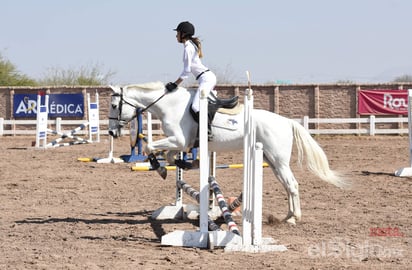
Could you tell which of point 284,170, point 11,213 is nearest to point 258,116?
point 284,170

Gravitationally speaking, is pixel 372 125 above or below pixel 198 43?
below

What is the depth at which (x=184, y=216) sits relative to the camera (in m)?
9.70

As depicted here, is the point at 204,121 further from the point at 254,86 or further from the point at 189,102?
the point at 254,86

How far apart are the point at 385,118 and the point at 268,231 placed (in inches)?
841

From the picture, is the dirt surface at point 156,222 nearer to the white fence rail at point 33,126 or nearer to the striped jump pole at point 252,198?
the striped jump pole at point 252,198

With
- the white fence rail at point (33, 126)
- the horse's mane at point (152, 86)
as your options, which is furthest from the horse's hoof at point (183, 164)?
the white fence rail at point (33, 126)

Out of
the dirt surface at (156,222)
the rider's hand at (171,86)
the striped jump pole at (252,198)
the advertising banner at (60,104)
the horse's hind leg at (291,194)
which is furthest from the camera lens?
the advertising banner at (60,104)

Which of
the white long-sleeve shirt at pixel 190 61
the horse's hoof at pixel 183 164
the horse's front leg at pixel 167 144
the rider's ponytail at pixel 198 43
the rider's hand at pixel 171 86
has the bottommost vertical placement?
the horse's hoof at pixel 183 164

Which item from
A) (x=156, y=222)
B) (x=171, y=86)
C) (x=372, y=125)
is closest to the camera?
(x=171, y=86)

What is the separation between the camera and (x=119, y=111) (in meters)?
9.57

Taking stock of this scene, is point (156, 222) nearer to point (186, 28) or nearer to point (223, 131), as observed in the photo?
point (223, 131)

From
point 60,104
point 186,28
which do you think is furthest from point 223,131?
point 60,104

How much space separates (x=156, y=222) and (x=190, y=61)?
6.89 ft

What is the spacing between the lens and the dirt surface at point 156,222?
22.3ft
